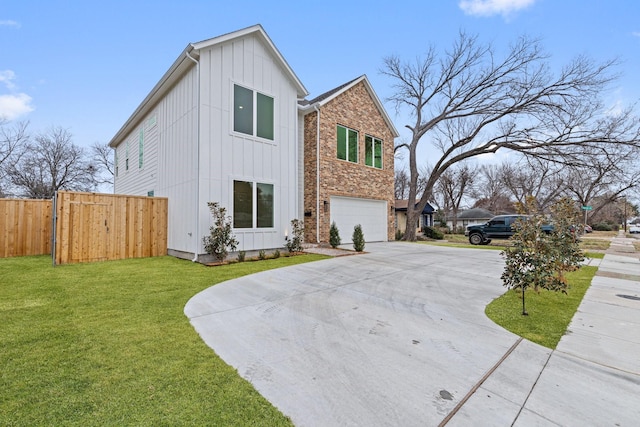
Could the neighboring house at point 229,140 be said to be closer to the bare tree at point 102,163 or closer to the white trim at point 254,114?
the white trim at point 254,114

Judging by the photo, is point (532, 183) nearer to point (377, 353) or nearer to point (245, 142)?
point (245, 142)

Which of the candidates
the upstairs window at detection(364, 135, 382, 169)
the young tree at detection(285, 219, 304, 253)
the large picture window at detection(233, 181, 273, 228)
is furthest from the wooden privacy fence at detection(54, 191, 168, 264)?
the upstairs window at detection(364, 135, 382, 169)

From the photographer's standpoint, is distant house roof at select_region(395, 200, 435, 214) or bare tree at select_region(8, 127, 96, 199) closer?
bare tree at select_region(8, 127, 96, 199)

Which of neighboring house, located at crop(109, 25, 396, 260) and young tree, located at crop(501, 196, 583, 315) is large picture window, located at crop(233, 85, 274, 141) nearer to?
neighboring house, located at crop(109, 25, 396, 260)

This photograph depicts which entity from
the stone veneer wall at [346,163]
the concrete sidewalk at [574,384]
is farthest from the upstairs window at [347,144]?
the concrete sidewalk at [574,384]

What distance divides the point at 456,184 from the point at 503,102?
75.0ft

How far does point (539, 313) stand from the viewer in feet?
13.8

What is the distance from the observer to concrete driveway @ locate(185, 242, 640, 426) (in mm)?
2053

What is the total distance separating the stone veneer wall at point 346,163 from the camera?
12.1 metres

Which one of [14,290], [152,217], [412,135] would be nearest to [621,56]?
[412,135]

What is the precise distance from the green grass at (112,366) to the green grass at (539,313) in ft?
10.7

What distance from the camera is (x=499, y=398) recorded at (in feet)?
7.20

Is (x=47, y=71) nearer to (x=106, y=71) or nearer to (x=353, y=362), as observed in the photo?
(x=106, y=71)

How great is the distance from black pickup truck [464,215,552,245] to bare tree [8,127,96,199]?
1291 inches
